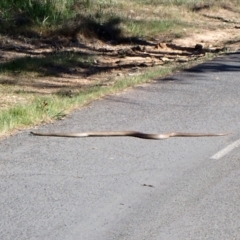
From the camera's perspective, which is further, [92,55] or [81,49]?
[81,49]

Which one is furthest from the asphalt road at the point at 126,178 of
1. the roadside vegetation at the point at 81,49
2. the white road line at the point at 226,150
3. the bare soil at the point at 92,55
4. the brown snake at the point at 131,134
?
the bare soil at the point at 92,55

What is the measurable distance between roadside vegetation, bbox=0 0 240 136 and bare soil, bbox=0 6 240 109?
0.05 ft

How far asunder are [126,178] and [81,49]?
1118 centimetres

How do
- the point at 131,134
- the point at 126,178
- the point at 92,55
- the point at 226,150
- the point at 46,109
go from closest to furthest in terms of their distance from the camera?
1. the point at 126,178
2. the point at 226,150
3. the point at 131,134
4. the point at 46,109
5. the point at 92,55

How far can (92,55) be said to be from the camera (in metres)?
17.6

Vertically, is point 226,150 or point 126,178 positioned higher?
point 126,178

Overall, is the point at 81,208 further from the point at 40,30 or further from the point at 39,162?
the point at 40,30

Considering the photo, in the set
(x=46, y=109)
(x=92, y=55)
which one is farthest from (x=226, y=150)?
(x=92, y=55)

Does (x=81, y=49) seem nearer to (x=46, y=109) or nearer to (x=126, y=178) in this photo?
(x=46, y=109)

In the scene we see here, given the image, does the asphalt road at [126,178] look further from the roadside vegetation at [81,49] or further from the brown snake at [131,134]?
the roadside vegetation at [81,49]

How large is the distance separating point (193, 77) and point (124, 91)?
6.26ft

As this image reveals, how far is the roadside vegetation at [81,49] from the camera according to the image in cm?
1174

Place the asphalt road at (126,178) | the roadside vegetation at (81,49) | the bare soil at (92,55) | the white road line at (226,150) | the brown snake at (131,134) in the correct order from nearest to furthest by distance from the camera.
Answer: the asphalt road at (126,178), the white road line at (226,150), the brown snake at (131,134), the roadside vegetation at (81,49), the bare soil at (92,55)

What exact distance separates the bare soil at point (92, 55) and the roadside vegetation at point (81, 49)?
16mm
